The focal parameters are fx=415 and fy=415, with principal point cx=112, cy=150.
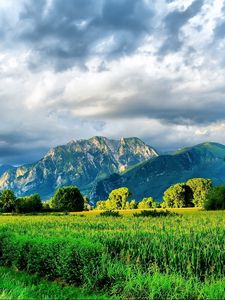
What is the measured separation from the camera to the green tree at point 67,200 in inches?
6097

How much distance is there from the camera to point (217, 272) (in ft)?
56.2

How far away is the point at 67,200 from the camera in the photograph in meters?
156

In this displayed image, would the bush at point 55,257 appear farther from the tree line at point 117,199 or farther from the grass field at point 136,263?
the tree line at point 117,199

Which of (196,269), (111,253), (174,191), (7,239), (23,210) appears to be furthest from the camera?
(174,191)

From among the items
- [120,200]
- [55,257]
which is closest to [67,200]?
[120,200]

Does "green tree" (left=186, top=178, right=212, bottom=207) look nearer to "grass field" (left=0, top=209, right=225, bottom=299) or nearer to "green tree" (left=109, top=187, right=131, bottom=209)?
"green tree" (left=109, top=187, right=131, bottom=209)

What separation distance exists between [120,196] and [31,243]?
178 m

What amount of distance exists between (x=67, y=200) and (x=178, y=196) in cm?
5298

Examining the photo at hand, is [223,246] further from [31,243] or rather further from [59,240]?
[31,243]

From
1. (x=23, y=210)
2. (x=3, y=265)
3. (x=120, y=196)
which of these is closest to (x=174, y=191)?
(x=120, y=196)

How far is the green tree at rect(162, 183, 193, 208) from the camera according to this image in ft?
592

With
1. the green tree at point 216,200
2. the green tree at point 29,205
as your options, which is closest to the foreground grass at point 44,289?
the green tree at point 216,200

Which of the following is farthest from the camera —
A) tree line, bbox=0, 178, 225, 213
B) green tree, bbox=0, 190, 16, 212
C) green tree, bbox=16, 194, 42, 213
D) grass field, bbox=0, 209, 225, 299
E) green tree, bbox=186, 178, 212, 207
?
green tree, bbox=186, 178, 212, 207

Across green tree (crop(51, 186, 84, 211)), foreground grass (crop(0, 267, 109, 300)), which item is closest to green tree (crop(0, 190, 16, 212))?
green tree (crop(51, 186, 84, 211))
